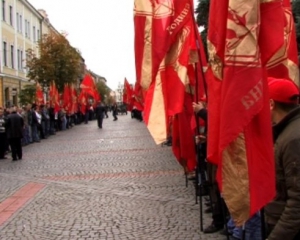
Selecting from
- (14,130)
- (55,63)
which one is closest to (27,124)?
(14,130)

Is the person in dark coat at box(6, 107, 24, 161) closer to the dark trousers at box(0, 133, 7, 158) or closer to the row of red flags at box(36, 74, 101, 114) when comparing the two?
the dark trousers at box(0, 133, 7, 158)

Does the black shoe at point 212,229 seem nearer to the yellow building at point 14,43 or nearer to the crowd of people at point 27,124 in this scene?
the crowd of people at point 27,124

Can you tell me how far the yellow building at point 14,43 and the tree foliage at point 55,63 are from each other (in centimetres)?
399

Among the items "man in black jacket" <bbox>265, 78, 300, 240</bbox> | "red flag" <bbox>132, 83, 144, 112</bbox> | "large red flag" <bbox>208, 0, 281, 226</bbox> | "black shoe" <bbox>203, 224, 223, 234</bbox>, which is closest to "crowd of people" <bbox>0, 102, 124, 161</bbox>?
"red flag" <bbox>132, 83, 144, 112</bbox>

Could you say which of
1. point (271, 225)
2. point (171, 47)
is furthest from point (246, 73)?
point (171, 47)

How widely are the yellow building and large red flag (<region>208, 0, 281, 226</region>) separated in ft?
135

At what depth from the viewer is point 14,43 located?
51.8 meters

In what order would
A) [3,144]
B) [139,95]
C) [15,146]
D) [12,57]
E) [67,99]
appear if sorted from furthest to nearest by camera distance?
[12,57]
[67,99]
[3,144]
[15,146]
[139,95]

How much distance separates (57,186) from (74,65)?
105 feet

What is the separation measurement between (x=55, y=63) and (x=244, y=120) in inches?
1539

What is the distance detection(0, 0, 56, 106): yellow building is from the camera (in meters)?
47.6

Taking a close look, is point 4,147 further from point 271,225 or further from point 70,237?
point 271,225

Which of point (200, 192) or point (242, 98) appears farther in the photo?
Answer: point (200, 192)

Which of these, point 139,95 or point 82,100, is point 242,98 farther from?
point 82,100
